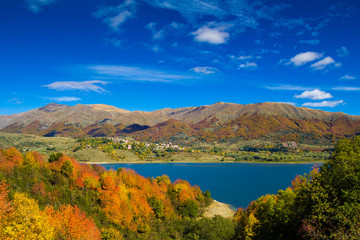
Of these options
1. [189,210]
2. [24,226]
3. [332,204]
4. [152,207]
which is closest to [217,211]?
[189,210]

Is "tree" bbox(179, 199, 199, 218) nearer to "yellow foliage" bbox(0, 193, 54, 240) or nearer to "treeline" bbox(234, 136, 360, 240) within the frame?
"treeline" bbox(234, 136, 360, 240)

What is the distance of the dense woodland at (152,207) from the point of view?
677 inches

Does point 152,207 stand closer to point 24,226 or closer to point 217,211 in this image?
point 217,211

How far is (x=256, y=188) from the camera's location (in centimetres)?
11531

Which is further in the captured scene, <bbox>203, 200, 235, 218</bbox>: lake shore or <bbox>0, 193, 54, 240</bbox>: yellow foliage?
<bbox>203, 200, 235, 218</bbox>: lake shore

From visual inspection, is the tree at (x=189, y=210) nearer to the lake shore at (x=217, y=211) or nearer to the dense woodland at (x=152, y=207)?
the dense woodland at (x=152, y=207)

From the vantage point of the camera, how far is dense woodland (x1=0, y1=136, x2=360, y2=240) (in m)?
17.2

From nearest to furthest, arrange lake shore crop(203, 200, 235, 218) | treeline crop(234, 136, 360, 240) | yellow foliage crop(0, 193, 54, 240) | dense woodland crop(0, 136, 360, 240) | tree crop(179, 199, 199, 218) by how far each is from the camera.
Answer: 1. treeline crop(234, 136, 360, 240)
2. dense woodland crop(0, 136, 360, 240)
3. yellow foliage crop(0, 193, 54, 240)
4. tree crop(179, 199, 199, 218)
5. lake shore crop(203, 200, 235, 218)

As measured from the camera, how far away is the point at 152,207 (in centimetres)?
5891

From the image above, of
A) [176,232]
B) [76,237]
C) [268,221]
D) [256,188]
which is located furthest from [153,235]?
[256,188]

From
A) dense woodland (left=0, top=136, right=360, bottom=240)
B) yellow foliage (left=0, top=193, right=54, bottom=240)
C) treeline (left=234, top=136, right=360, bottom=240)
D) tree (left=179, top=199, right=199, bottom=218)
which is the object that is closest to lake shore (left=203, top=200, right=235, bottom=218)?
dense woodland (left=0, top=136, right=360, bottom=240)

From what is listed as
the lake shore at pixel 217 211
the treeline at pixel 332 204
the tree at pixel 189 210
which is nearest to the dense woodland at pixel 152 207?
the treeline at pixel 332 204

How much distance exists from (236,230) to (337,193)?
96.8 ft

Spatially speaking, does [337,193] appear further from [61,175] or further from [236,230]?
[61,175]
